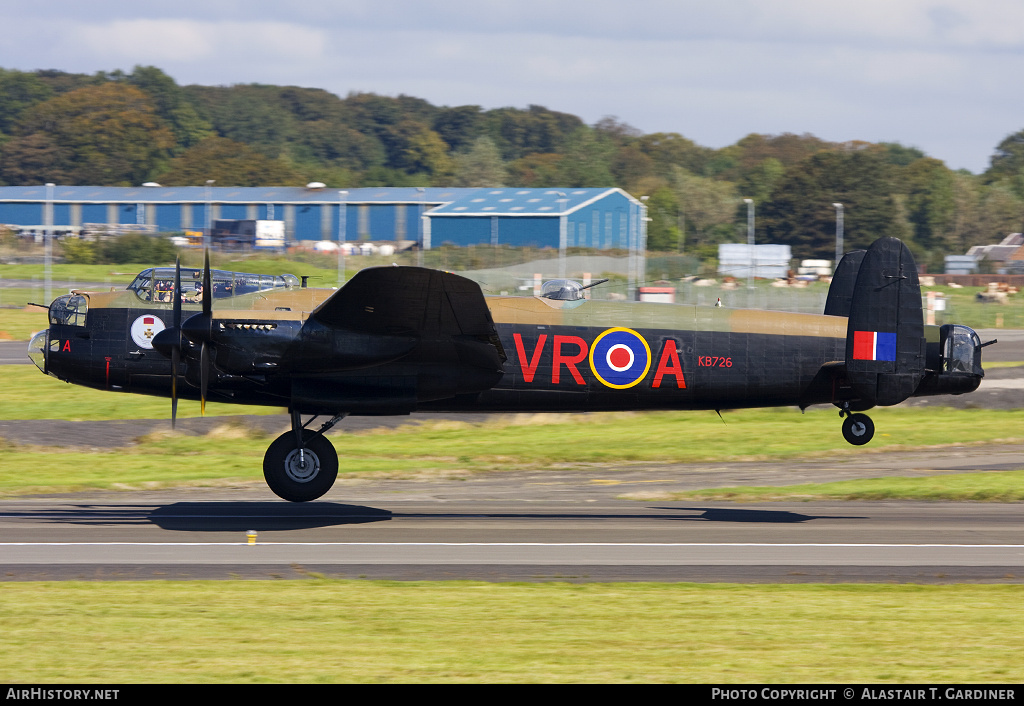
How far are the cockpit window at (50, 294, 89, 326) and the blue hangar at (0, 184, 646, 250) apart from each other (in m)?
62.3

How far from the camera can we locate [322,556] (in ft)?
54.7

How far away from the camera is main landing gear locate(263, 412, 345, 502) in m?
19.2

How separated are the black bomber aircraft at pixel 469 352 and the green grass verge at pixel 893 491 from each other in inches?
151

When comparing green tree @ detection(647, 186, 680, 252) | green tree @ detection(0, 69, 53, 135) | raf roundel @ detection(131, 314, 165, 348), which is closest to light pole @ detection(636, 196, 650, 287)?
green tree @ detection(647, 186, 680, 252)

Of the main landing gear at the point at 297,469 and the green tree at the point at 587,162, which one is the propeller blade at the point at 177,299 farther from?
the green tree at the point at 587,162

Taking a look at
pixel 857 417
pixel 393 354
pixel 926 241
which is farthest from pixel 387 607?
pixel 926 241

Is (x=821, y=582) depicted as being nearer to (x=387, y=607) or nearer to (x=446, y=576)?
(x=446, y=576)

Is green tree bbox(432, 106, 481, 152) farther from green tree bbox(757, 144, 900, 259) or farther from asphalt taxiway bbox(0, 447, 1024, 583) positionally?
asphalt taxiway bbox(0, 447, 1024, 583)

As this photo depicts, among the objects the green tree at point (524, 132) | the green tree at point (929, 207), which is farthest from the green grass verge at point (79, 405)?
the green tree at point (524, 132)

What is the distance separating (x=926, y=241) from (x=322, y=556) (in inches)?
4418

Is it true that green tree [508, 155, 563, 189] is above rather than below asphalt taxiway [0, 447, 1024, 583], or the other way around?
above

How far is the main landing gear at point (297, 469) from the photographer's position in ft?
63.0

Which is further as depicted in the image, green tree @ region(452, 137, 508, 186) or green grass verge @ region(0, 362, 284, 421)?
green tree @ region(452, 137, 508, 186)

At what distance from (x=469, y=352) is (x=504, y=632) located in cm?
758
